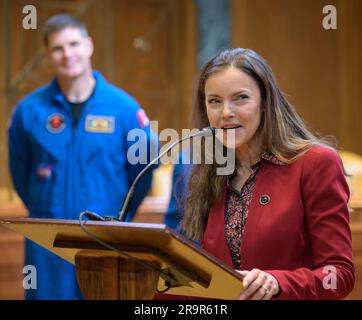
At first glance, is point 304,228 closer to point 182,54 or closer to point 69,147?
point 69,147

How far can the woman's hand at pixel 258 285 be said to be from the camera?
1.69m

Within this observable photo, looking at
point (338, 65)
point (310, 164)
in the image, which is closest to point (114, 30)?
point (338, 65)

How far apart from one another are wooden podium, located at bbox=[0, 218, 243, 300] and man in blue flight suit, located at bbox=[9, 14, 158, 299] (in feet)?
5.36

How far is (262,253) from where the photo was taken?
1.95m

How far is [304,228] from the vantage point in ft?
6.39

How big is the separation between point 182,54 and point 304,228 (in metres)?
5.66

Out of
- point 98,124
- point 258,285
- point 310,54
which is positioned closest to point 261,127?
point 258,285

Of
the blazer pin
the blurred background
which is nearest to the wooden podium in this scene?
the blazer pin

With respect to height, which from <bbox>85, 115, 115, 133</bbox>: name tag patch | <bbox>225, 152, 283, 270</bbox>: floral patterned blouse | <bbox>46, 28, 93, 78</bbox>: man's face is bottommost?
<bbox>225, 152, 283, 270</bbox>: floral patterned blouse

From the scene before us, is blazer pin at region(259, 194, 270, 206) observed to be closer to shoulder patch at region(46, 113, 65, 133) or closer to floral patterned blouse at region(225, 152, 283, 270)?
floral patterned blouse at region(225, 152, 283, 270)

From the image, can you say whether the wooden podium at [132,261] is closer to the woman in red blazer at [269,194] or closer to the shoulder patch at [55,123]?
the woman in red blazer at [269,194]

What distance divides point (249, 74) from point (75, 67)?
1698 mm

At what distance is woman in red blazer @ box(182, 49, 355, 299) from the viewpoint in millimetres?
1868

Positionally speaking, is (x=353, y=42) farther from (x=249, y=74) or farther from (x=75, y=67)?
(x=249, y=74)
